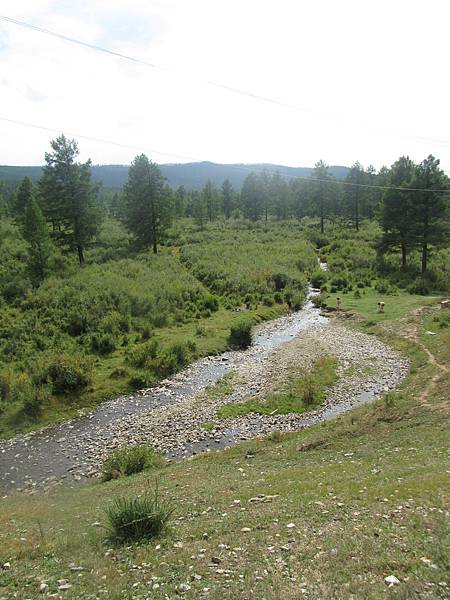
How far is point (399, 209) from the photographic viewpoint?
4459 centimetres

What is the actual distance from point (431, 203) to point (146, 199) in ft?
106

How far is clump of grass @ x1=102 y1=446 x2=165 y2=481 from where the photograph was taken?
1438 cm

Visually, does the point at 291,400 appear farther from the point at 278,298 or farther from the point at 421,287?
the point at 421,287

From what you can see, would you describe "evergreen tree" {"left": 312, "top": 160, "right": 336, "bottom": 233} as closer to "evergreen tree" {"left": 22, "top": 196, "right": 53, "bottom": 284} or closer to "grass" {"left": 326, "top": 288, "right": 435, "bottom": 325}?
"grass" {"left": 326, "top": 288, "right": 435, "bottom": 325}

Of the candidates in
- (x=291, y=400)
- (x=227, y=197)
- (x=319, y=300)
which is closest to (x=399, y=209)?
(x=319, y=300)

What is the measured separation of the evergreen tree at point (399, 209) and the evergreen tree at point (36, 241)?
35011 millimetres

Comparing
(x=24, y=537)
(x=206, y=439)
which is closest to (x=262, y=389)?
(x=206, y=439)

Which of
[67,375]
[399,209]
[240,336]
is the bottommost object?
[67,375]

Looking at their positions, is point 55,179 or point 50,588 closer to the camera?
point 50,588

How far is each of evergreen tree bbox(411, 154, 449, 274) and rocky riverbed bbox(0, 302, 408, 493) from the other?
19.5m

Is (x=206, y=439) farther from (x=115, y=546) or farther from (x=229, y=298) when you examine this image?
(x=229, y=298)

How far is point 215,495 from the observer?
10.7 metres

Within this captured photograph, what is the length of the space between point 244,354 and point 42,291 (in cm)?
1761

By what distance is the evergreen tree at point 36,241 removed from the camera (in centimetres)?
3609
